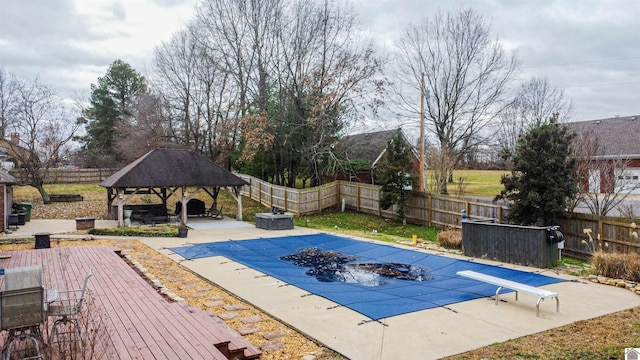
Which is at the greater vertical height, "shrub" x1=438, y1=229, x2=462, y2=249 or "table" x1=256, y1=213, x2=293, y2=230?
"table" x1=256, y1=213, x2=293, y2=230

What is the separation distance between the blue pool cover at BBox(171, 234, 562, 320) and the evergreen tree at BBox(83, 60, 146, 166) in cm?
3007

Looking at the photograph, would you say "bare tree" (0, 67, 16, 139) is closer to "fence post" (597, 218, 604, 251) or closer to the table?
the table

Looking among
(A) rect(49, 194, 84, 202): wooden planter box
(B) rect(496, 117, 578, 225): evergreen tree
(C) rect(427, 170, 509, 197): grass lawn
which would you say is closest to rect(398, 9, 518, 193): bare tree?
(C) rect(427, 170, 509, 197): grass lawn

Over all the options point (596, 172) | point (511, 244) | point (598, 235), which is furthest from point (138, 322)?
point (596, 172)

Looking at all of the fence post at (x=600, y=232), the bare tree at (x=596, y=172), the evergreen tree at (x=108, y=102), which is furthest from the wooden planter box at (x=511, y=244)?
the evergreen tree at (x=108, y=102)

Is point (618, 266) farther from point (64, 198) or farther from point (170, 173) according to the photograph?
point (64, 198)

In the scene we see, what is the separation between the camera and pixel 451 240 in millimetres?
13352

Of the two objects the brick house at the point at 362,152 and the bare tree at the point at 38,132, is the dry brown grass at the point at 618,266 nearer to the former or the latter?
the brick house at the point at 362,152

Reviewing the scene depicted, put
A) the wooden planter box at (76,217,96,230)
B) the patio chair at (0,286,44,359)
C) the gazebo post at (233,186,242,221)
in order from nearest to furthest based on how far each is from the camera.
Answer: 1. the patio chair at (0,286,44,359)
2. the wooden planter box at (76,217,96,230)
3. the gazebo post at (233,186,242,221)

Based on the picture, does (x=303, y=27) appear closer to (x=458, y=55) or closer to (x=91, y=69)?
(x=458, y=55)

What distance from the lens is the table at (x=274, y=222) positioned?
17422 millimetres

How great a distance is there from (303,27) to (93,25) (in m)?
11.7

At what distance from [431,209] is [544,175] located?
22.4ft

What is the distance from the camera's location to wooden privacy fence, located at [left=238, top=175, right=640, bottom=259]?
1157 centimetres
